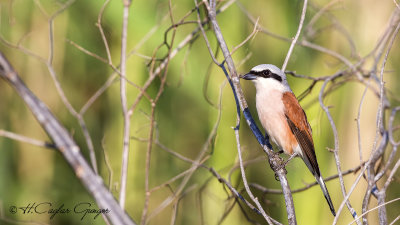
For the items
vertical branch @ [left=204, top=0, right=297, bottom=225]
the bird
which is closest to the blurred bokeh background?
the bird

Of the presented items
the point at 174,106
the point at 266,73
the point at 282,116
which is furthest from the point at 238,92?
the point at 174,106

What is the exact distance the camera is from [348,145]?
111 inches

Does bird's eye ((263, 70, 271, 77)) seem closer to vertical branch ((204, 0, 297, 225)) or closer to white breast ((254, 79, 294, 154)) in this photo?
white breast ((254, 79, 294, 154))

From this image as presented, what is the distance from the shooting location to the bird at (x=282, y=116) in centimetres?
265

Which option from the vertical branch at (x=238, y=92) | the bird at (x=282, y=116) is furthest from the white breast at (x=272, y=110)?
the vertical branch at (x=238, y=92)

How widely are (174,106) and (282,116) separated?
2.24ft

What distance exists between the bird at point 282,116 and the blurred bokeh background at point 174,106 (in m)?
0.17

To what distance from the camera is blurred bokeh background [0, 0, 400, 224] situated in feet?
8.94

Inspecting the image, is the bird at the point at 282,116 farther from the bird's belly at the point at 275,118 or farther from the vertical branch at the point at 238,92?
the vertical branch at the point at 238,92

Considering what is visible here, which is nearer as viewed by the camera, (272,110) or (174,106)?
(272,110)

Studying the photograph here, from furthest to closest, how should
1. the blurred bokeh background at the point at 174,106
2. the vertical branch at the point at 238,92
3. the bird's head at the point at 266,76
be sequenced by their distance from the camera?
the blurred bokeh background at the point at 174,106, the bird's head at the point at 266,76, the vertical branch at the point at 238,92

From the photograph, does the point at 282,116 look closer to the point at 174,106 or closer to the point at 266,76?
the point at 266,76

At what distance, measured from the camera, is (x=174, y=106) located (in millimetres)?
2852

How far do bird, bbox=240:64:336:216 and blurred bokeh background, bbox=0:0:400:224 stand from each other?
0.57ft
